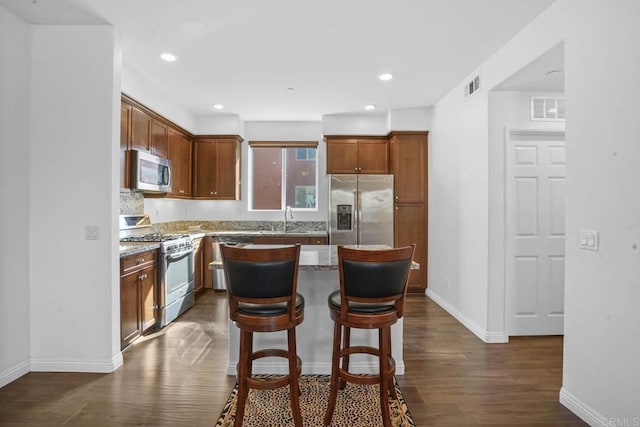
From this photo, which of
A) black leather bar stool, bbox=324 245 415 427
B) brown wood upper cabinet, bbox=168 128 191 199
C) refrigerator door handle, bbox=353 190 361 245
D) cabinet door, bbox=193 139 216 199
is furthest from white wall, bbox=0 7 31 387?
refrigerator door handle, bbox=353 190 361 245

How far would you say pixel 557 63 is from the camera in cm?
262

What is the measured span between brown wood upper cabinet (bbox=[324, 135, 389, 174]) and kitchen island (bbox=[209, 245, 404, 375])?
2.93 metres

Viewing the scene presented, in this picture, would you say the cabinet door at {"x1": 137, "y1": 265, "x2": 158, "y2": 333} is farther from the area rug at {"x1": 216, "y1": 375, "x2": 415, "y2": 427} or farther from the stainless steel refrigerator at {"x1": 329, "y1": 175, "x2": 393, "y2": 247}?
the stainless steel refrigerator at {"x1": 329, "y1": 175, "x2": 393, "y2": 247}

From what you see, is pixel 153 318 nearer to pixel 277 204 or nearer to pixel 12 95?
pixel 12 95

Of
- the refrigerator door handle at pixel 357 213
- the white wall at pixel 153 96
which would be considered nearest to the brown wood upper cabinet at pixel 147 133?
the white wall at pixel 153 96

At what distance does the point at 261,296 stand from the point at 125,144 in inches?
99.0

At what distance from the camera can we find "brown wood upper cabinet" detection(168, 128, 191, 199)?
4.58m

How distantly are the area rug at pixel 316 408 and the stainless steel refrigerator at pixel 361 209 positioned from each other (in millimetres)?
2598

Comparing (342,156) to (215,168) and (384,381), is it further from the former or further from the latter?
(384,381)

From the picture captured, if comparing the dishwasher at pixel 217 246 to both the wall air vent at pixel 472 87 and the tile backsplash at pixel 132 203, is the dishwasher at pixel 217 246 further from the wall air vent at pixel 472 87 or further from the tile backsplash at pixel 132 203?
the wall air vent at pixel 472 87

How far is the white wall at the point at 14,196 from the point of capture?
2.39 meters

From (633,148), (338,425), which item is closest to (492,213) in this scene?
(633,148)

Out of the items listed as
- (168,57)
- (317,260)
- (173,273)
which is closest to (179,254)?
(173,273)

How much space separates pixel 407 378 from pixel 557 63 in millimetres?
2739
